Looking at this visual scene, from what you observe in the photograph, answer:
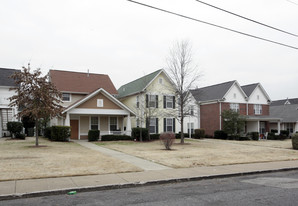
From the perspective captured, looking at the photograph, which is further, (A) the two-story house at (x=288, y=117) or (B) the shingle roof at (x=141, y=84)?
(A) the two-story house at (x=288, y=117)

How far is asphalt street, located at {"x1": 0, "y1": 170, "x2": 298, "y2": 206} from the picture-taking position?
6.65 metres

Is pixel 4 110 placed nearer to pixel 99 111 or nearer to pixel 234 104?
pixel 99 111

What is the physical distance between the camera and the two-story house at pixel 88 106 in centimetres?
2602

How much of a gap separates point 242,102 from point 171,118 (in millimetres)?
10668

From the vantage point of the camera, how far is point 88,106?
26.2m

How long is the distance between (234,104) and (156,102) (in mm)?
11254

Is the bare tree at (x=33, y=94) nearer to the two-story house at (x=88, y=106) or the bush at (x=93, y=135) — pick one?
the two-story house at (x=88, y=106)

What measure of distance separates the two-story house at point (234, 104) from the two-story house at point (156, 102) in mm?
4151

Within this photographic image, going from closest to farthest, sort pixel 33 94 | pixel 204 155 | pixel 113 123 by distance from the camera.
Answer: pixel 204 155 < pixel 33 94 < pixel 113 123

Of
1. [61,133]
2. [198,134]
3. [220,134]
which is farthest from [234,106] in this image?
[61,133]

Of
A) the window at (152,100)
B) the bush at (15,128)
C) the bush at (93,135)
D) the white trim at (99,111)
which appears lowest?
the bush at (93,135)

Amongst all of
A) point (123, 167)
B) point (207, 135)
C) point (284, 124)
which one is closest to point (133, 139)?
point (207, 135)

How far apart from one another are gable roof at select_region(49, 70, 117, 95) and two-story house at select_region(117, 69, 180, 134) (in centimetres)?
302

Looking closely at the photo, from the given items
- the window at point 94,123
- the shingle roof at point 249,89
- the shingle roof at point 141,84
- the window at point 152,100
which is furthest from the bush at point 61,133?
the shingle roof at point 249,89
